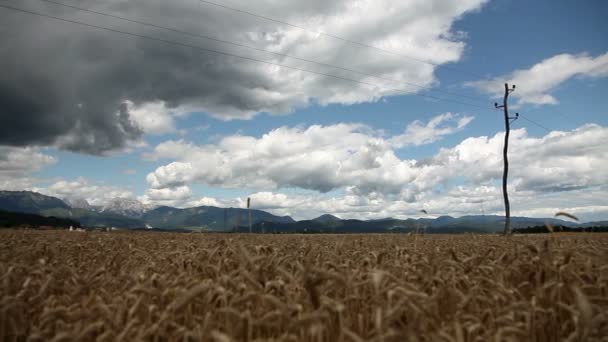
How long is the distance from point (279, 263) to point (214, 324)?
8.03 ft

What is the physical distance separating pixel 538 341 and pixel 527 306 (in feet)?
2.47

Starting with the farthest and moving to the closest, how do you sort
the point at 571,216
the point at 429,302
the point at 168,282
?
the point at 571,216
the point at 168,282
the point at 429,302

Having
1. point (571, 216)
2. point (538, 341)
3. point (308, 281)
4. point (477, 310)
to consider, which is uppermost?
point (571, 216)

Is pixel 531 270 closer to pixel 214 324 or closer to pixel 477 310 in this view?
pixel 477 310

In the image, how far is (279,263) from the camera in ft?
22.0

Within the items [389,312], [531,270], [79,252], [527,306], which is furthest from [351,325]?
[79,252]

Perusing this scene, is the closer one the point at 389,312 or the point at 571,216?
the point at 389,312

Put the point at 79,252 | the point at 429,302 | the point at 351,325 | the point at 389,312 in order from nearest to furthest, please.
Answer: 1. the point at 389,312
2. the point at 429,302
3. the point at 351,325
4. the point at 79,252

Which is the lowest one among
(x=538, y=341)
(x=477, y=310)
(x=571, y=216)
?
(x=538, y=341)

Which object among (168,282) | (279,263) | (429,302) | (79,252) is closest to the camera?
(429,302)

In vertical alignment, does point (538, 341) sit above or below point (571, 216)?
below

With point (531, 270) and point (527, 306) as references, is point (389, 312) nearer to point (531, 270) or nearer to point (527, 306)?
point (527, 306)

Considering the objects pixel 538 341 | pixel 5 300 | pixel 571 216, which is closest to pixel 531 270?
pixel 571 216

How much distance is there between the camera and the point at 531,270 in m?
6.24
